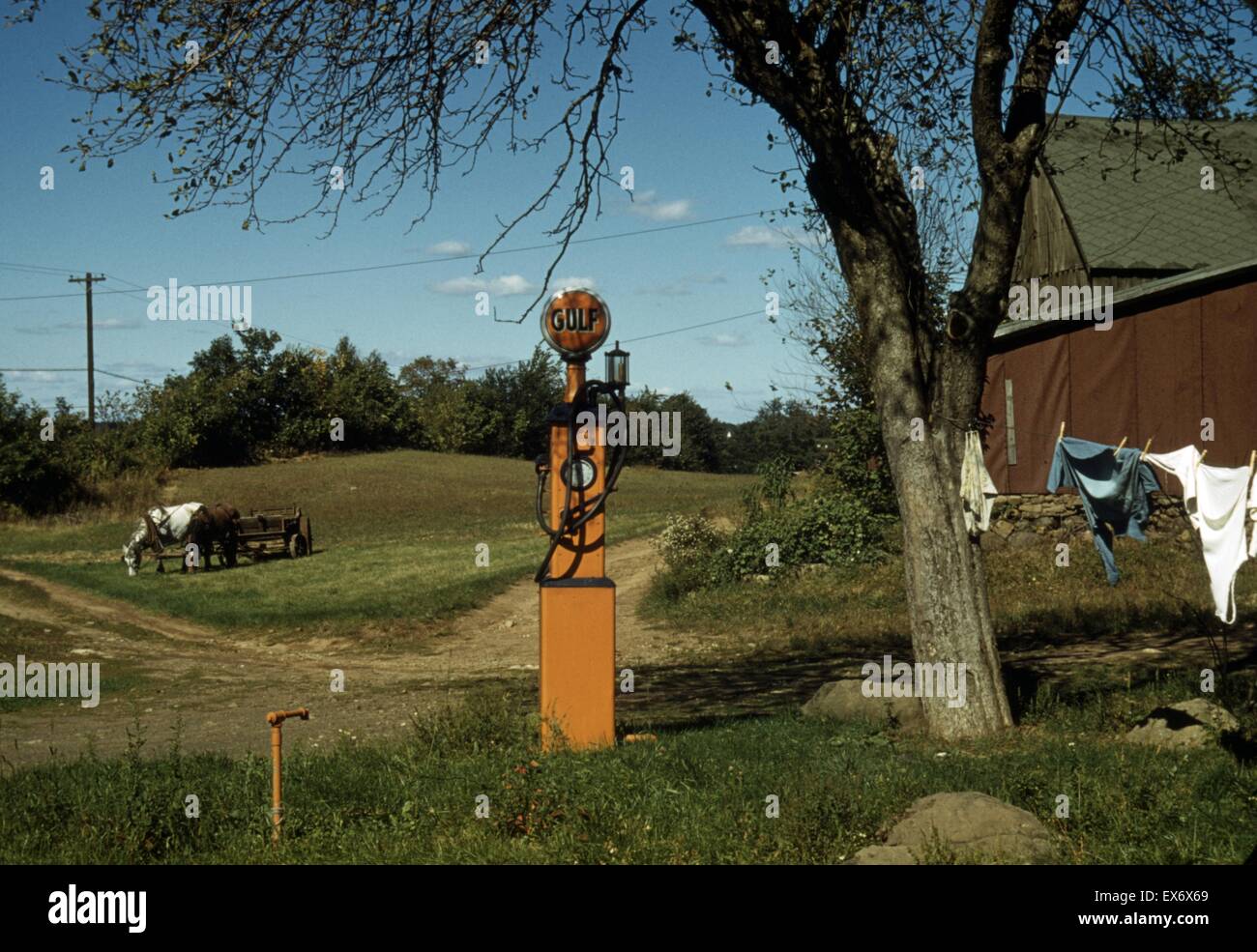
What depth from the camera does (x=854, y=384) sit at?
2292 cm

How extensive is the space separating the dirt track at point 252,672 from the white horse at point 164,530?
4651 mm

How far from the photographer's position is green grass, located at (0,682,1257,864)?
19.1 ft

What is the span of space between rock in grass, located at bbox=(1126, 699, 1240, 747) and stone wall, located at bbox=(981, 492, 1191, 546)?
12291 mm

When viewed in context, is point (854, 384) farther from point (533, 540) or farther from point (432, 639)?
point (533, 540)

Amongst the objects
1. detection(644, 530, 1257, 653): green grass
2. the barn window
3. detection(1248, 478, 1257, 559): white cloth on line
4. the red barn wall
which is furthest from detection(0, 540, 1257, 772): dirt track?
the barn window

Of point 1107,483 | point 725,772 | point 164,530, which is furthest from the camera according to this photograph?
point 164,530

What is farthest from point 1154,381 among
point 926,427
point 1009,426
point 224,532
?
point 224,532

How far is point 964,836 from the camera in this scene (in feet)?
18.2

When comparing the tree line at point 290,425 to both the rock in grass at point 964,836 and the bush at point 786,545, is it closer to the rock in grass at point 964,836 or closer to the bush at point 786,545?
the bush at point 786,545

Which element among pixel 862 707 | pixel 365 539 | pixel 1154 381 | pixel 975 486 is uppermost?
pixel 1154 381

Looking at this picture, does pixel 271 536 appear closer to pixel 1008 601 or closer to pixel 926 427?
pixel 1008 601

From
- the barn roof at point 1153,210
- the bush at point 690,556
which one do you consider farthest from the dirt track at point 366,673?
the barn roof at point 1153,210

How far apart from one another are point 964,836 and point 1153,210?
2361cm
